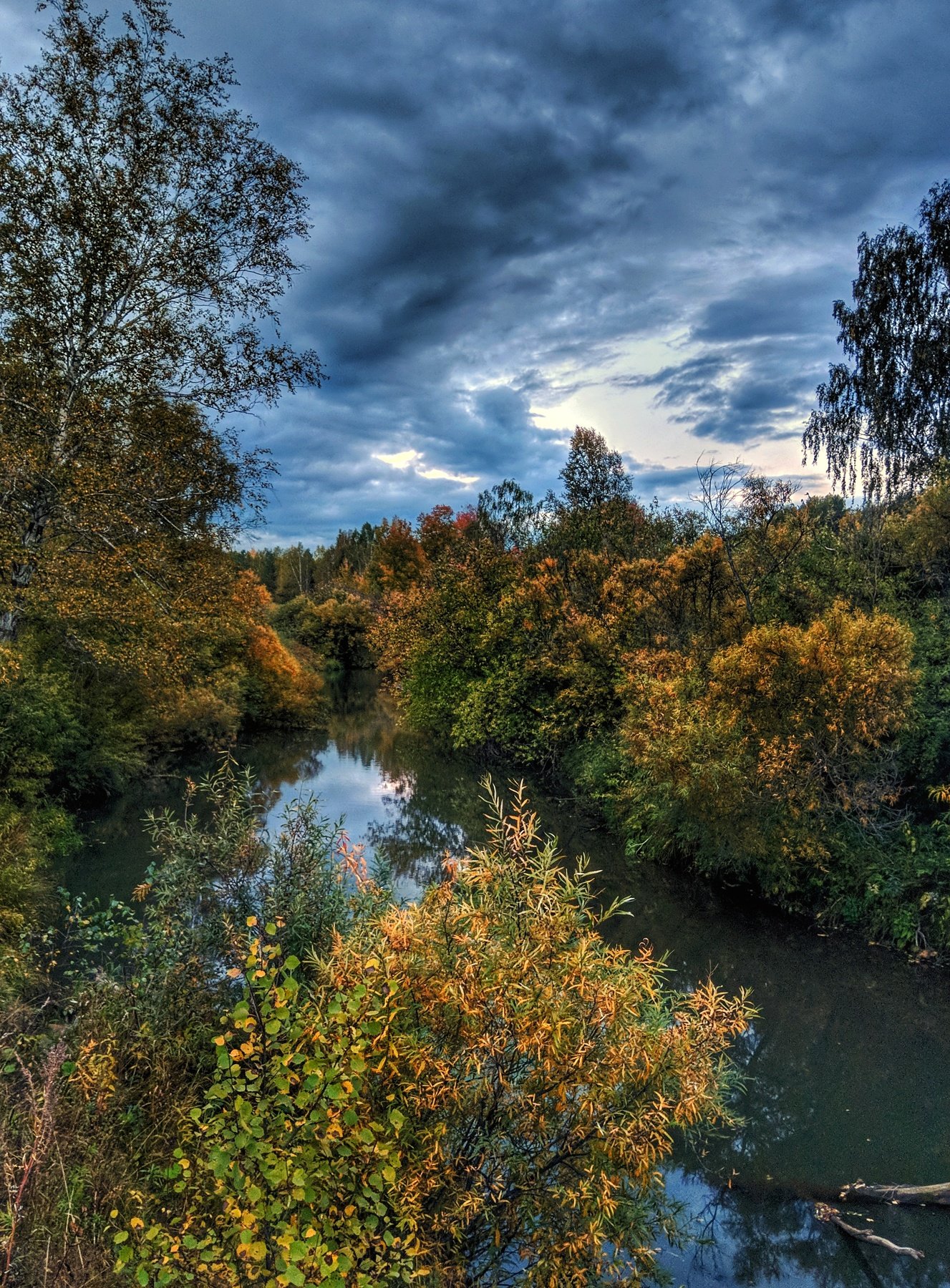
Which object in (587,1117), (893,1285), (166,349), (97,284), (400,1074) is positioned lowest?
(893,1285)

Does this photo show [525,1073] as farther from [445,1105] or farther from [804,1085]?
[804,1085]

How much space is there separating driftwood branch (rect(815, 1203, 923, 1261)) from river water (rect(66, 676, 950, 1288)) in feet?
0.20

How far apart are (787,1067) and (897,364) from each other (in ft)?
53.6

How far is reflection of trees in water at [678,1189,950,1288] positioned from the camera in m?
5.99

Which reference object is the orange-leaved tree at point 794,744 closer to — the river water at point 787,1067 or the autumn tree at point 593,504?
the river water at point 787,1067

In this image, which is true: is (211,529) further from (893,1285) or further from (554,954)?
(893,1285)

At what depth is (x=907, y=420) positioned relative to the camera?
17500 mm

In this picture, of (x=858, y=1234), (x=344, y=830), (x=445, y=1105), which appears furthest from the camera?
Answer: (x=344, y=830)

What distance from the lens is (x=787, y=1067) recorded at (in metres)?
9.16

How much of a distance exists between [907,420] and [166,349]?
1729cm

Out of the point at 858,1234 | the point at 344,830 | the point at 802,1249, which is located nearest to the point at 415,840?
the point at 344,830

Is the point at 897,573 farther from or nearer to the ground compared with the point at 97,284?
nearer to the ground

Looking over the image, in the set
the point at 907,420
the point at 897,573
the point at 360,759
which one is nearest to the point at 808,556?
the point at 897,573

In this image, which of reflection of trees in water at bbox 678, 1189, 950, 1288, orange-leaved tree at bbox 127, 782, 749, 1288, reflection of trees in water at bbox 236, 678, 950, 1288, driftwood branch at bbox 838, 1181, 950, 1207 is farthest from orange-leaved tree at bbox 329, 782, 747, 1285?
driftwood branch at bbox 838, 1181, 950, 1207
